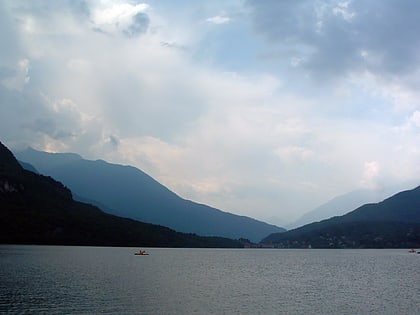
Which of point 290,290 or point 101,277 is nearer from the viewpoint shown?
point 290,290

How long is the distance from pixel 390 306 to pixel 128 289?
39907 millimetres

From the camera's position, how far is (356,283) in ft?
330

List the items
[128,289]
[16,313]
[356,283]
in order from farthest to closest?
[356,283] → [128,289] → [16,313]

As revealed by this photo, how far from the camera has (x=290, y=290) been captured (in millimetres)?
85062

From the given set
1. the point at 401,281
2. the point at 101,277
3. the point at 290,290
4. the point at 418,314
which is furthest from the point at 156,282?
the point at 401,281

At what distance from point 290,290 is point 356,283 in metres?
22.7

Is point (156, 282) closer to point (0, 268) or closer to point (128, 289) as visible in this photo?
point (128, 289)

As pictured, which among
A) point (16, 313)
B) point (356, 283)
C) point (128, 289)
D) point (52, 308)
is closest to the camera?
point (16, 313)

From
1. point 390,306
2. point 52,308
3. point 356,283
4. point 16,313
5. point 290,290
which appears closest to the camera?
point 16,313

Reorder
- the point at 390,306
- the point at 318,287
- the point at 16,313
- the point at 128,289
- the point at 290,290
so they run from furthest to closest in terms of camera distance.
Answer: the point at 318,287
the point at 290,290
the point at 128,289
the point at 390,306
the point at 16,313

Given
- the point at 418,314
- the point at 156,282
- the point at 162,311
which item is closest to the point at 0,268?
the point at 156,282

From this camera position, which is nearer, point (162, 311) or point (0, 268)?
point (162, 311)

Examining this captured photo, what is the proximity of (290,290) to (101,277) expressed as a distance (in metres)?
37.2

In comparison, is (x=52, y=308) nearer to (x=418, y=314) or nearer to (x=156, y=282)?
(x=156, y=282)
